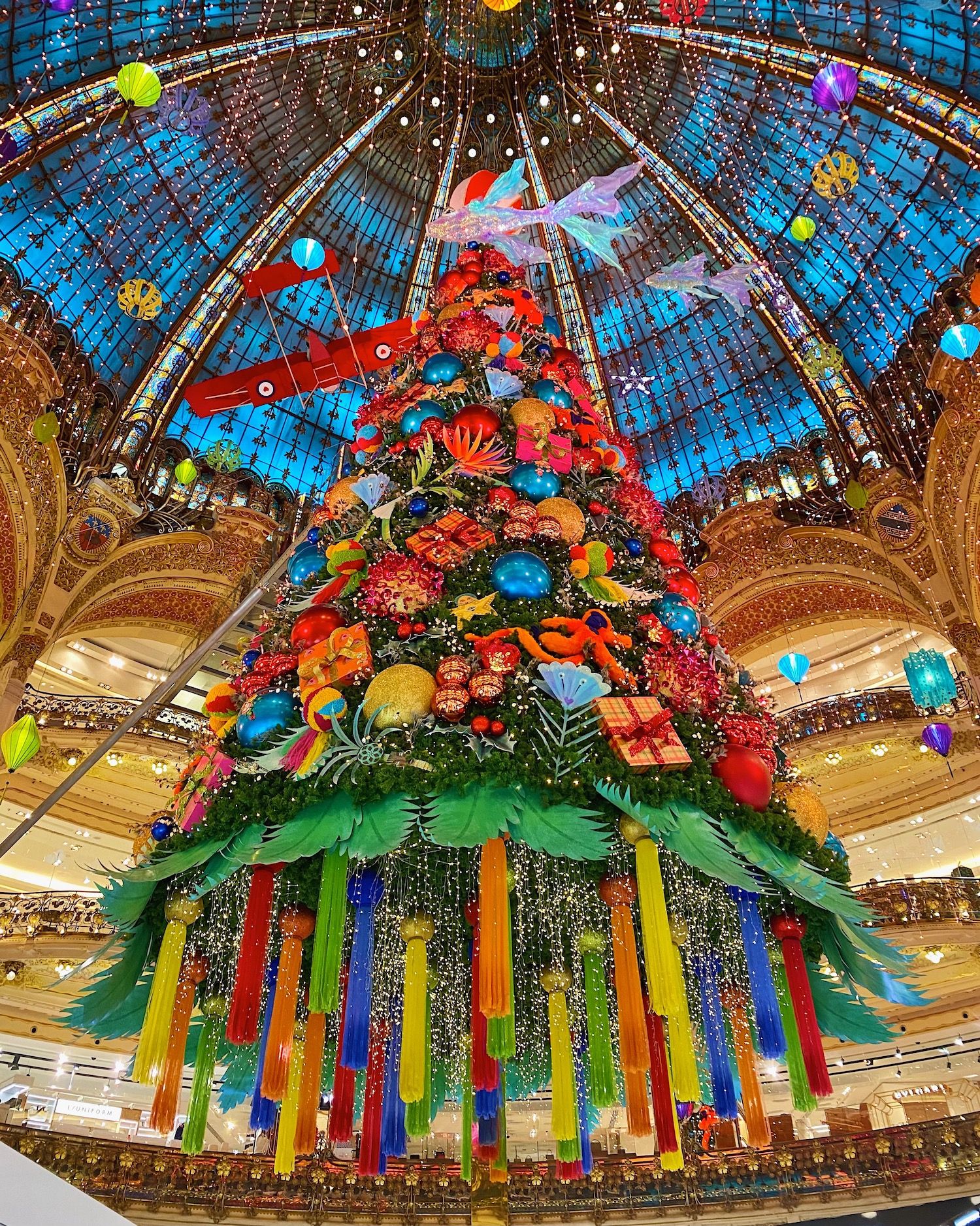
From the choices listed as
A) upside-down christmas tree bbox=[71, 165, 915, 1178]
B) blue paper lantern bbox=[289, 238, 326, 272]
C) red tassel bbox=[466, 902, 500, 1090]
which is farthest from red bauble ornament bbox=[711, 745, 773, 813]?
blue paper lantern bbox=[289, 238, 326, 272]

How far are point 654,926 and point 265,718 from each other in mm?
2017

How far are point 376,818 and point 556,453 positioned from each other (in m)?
2.54

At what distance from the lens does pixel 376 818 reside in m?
3.64

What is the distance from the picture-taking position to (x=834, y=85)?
29.1 feet

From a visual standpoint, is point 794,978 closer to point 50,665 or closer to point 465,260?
point 465,260

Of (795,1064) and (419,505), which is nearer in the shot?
(795,1064)

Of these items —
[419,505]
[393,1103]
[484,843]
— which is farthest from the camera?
[393,1103]

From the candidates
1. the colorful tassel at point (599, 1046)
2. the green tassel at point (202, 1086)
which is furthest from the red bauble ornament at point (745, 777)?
the green tassel at point (202, 1086)

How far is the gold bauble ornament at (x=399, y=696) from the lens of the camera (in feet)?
12.4

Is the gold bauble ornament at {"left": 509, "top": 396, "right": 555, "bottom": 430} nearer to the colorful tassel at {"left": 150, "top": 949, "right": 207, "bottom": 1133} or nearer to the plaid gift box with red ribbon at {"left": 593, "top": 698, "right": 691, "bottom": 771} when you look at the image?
the plaid gift box with red ribbon at {"left": 593, "top": 698, "right": 691, "bottom": 771}

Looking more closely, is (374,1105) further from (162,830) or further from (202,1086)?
(162,830)

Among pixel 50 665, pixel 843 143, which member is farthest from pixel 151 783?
pixel 843 143

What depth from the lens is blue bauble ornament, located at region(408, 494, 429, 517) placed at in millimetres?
4734

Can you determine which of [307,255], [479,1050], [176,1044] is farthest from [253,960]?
[307,255]
